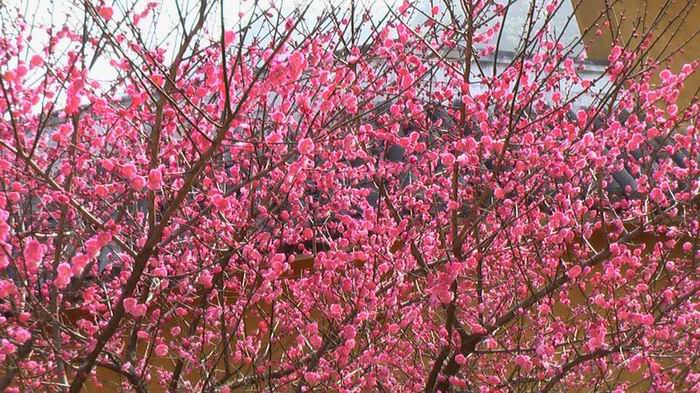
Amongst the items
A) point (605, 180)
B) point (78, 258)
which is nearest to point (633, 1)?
point (605, 180)

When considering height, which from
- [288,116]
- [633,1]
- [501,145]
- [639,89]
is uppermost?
[633,1]

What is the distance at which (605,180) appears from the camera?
593cm

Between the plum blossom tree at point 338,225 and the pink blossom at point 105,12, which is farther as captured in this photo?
the plum blossom tree at point 338,225

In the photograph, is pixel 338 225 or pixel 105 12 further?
pixel 338 225

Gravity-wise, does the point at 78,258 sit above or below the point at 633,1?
below

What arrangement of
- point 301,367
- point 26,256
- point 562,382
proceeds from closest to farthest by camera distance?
1. point 26,256
2. point 301,367
3. point 562,382

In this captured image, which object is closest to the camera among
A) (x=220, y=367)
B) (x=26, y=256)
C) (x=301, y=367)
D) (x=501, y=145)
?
(x=26, y=256)

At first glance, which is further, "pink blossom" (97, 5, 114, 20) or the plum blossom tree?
the plum blossom tree

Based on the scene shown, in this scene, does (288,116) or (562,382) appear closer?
(288,116)

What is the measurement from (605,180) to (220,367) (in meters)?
3.05

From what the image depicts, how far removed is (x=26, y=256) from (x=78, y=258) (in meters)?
0.18

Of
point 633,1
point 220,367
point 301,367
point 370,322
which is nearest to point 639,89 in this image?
point 370,322

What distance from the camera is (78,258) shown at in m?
3.00

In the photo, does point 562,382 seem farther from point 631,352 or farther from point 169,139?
point 169,139
